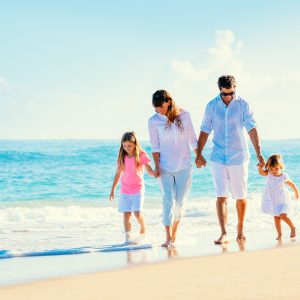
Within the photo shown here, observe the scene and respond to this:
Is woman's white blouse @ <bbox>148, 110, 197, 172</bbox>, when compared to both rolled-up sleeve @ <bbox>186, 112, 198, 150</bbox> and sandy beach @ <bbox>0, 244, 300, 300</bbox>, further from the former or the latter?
sandy beach @ <bbox>0, 244, 300, 300</bbox>

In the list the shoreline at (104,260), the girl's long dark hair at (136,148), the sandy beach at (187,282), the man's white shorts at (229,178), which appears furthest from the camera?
the girl's long dark hair at (136,148)

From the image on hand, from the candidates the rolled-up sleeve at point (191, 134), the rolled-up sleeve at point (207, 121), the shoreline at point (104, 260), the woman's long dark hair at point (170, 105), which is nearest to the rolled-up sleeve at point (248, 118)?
the rolled-up sleeve at point (207, 121)

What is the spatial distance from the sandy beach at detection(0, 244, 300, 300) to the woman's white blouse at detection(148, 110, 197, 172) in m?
1.66

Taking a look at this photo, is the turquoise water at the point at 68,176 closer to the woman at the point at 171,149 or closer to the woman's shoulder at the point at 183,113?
the woman at the point at 171,149

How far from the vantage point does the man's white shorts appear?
24.3 feet

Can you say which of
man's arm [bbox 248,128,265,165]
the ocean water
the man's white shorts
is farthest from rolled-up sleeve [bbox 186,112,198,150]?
the ocean water

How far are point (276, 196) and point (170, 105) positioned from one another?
6.48ft

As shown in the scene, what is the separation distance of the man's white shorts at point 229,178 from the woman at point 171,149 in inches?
12.7

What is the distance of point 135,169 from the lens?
8.06m

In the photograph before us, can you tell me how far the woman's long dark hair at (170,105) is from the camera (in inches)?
282

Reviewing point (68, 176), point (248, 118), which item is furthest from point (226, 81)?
point (68, 176)

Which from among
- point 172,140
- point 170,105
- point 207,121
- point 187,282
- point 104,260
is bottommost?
point 104,260

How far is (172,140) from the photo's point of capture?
7.30 m

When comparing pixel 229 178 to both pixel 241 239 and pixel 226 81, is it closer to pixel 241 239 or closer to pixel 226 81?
pixel 241 239
